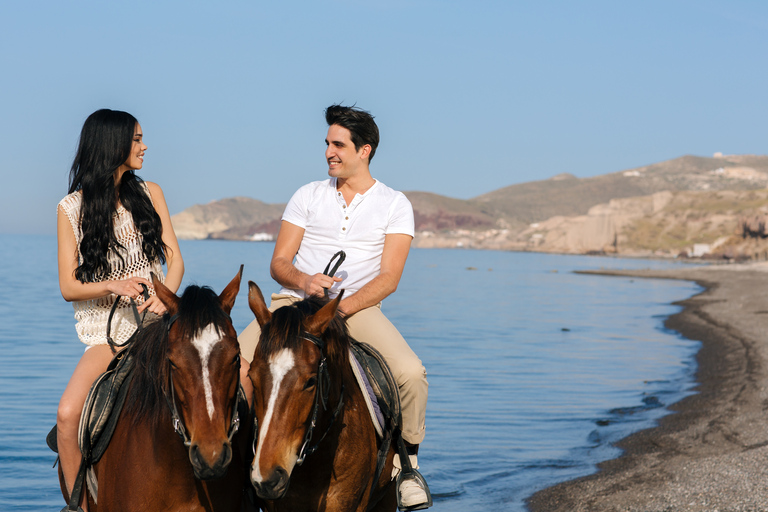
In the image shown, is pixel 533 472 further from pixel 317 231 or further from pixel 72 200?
pixel 72 200

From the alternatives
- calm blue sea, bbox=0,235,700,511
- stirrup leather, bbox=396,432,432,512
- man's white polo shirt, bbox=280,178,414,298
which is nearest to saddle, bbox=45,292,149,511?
man's white polo shirt, bbox=280,178,414,298

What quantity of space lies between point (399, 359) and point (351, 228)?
0.98 metres

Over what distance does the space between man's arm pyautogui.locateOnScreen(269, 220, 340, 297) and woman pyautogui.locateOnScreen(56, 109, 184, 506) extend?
682 millimetres

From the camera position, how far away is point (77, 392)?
4242mm

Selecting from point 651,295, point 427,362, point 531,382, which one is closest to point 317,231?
point 531,382

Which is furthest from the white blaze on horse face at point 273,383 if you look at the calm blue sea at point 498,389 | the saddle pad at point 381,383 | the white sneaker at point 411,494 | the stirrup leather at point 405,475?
the calm blue sea at point 498,389

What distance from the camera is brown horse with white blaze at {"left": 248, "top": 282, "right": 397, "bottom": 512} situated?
3473 millimetres

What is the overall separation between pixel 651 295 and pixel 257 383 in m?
49.6

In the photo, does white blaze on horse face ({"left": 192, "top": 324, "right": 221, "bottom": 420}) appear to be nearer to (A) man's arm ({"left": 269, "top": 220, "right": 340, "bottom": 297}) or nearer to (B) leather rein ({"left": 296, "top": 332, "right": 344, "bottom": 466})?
(B) leather rein ({"left": 296, "top": 332, "right": 344, "bottom": 466})

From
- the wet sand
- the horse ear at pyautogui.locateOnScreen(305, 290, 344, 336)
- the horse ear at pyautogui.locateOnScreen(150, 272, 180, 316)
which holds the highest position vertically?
the horse ear at pyautogui.locateOnScreen(150, 272, 180, 316)

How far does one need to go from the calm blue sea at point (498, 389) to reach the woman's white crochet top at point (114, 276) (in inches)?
201

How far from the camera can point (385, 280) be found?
503cm

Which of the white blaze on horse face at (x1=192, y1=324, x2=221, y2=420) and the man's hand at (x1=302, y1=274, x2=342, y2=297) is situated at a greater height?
the man's hand at (x1=302, y1=274, x2=342, y2=297)

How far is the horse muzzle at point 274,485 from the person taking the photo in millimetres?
3326
